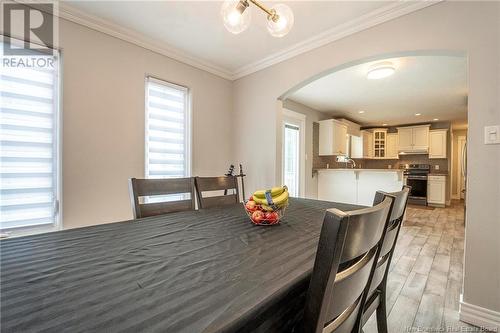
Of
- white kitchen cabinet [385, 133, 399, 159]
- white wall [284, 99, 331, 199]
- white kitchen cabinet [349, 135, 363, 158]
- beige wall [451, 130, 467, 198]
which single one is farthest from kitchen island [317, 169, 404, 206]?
beige wall [451, 130, 467, 198]

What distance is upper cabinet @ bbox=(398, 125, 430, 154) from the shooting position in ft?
21.0

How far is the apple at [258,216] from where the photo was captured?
118cm

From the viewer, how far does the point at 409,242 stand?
3166 mm

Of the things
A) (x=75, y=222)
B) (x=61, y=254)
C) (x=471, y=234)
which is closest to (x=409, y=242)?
(x=471, y=234)

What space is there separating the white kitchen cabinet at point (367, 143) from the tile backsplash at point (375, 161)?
35cm

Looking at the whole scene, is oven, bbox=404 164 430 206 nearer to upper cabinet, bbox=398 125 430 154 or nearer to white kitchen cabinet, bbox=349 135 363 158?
upper cabinet, bbox=398 125 430 154

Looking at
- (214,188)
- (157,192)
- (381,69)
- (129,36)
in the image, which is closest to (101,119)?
(129,36)

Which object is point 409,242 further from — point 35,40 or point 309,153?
point 35,40

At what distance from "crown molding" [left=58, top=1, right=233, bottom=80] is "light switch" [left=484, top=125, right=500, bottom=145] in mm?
2849

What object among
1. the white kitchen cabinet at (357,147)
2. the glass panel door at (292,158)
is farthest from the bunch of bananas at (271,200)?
the white kitchen cabinet at (357,147)

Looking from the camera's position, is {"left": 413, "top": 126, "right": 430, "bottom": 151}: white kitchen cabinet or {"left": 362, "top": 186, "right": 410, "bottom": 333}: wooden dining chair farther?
{"left": 413, "top": 126, "right": 430, "bottom": 151}: white kitchen cabinet

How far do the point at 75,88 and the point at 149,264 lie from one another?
7.05ft

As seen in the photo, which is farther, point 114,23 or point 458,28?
point 114,23

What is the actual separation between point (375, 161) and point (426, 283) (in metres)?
6.26
